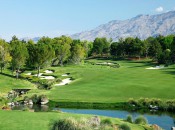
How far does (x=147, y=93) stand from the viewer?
6506cm

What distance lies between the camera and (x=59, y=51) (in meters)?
133

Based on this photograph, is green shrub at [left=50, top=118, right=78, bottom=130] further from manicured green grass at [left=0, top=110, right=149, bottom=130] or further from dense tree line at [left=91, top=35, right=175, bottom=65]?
dense tree line at [left=91, top=35, right=175, bottom=65]

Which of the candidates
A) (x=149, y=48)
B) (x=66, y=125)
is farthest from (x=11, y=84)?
(x=149, y=48)

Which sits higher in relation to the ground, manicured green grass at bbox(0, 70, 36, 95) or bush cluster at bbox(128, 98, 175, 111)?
manicured green grass at bbox(0, 70, 36, 95)

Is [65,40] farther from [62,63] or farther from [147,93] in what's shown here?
[147,93]

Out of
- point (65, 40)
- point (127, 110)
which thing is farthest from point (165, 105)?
point (65, 40)

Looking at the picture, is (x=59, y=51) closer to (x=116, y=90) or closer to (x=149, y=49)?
(x=149, y=49)

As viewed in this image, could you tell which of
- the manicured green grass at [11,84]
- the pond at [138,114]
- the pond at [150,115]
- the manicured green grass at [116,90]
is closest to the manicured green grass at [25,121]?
the pond at [150,115]

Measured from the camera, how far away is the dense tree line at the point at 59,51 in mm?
100188

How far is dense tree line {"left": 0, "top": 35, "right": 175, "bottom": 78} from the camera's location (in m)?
100

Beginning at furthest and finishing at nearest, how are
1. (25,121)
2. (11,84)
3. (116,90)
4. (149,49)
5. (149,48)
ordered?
(149,48)
(149,49)
(11,84)
(116,90)
(25,121)

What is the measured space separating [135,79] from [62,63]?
64.4 metres

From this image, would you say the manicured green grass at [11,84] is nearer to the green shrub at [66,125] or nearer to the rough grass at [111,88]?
the rough grass at [111,88]

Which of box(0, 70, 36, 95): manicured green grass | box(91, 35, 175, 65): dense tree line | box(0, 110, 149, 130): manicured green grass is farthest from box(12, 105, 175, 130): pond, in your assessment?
box(91, 35, 175, 65): dense tree line
